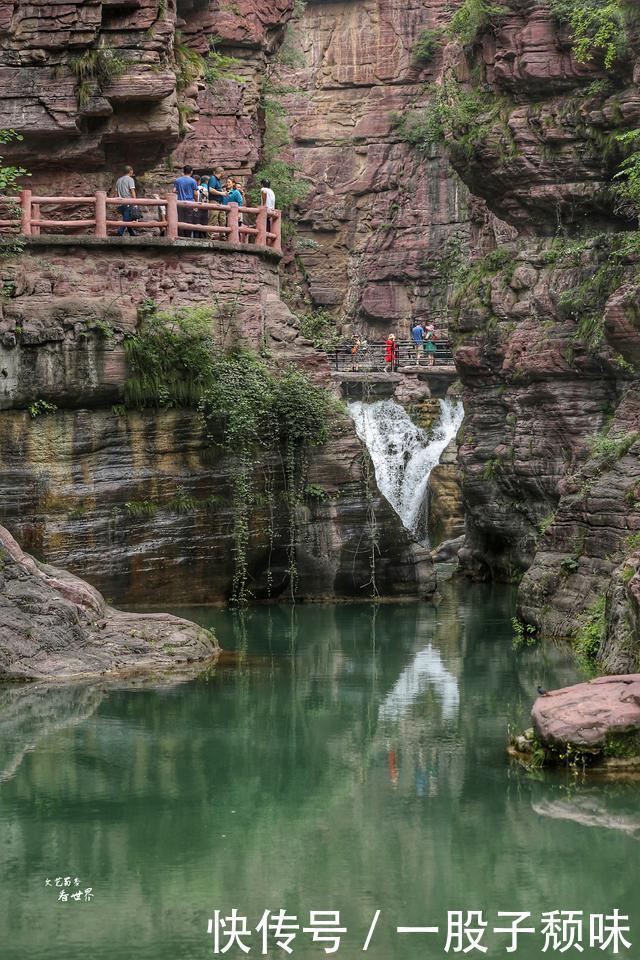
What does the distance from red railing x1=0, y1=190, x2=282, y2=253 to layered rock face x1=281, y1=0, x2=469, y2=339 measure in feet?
67.4

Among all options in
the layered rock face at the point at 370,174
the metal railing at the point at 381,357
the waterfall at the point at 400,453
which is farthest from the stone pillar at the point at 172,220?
the layered rock face at the point at 370,174

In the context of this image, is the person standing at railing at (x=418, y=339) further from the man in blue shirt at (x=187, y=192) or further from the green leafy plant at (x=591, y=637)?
the green leafy plant at (x=591, y=637)

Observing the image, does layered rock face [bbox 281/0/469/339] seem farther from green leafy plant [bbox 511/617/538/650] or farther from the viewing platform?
green leafy plant [bbox 511/617/538/650]

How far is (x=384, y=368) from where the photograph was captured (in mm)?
41312

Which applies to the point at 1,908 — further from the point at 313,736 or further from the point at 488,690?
the point at 488,690

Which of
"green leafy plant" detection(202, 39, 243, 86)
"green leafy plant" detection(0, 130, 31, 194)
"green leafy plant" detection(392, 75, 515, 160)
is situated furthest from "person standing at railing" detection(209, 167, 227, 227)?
"green leafy plant" detection(392, 75, 515, 160)

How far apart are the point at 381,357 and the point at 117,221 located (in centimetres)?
1958

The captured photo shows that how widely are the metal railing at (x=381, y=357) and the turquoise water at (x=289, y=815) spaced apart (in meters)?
22.9

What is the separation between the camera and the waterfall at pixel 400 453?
1384 inches

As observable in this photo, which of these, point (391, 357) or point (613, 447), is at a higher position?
point (391, 357)

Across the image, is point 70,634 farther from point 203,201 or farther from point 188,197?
point 188,197

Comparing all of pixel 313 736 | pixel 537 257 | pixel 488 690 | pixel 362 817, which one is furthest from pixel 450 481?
pixel 362 817

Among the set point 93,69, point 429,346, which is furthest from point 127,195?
point 429,346

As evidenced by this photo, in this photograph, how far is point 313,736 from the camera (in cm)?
1469
